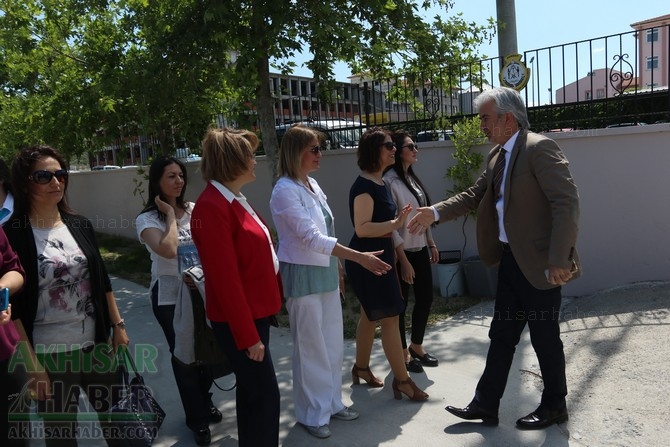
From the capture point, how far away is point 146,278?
8867mm

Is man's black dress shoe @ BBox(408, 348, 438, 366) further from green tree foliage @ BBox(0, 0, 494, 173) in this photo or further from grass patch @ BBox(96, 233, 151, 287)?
grass patch @ BBox(96, 233, 151, 287)

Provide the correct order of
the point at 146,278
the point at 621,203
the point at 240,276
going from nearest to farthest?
the point at 240,276 < the point at 621,203 < the point at 146,278

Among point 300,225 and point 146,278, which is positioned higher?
point 300,225

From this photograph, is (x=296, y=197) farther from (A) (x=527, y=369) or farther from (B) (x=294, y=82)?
(B) (x=294, y=82)

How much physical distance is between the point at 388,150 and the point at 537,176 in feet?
3.45

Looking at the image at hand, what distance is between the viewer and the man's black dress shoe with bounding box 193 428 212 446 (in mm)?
3400

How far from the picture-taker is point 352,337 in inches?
212

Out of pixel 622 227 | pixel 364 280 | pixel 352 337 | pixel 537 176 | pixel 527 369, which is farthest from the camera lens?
pixel 622 227

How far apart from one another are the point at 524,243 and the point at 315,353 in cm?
142

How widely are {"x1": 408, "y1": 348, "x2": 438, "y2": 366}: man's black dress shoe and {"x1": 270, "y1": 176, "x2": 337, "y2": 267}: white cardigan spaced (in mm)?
1559

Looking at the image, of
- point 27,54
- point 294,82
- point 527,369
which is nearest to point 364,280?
point 527,369

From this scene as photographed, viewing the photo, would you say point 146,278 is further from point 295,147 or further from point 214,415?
point 295,147

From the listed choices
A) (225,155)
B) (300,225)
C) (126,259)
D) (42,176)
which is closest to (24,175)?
(42,176)

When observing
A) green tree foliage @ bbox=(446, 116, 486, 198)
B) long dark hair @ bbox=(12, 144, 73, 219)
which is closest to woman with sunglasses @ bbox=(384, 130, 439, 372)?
green tree foliage @ bbox=(446, 116, 486, 198)
